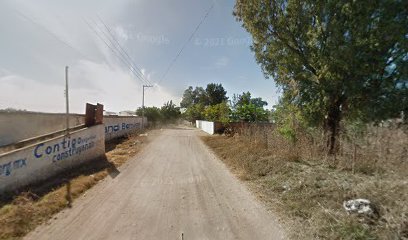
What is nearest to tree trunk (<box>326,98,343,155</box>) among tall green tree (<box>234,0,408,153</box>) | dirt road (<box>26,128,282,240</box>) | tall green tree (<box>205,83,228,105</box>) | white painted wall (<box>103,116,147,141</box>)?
tall green tree (<box>234,0,408,153</box>)

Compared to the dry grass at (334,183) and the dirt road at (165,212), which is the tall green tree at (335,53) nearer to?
the dry grass at (334,183)

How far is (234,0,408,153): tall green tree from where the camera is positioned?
830 centimetres

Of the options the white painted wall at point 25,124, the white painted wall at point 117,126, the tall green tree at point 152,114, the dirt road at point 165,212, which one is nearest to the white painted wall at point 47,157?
the dirt road at point 165,212

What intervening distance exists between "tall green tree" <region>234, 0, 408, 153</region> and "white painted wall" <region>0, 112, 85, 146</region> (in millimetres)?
11436

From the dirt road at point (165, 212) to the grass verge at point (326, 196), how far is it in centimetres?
55

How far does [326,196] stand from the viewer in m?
5.28

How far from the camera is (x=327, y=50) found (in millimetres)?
9078

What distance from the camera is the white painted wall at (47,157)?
598cm

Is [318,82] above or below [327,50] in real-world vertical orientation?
below

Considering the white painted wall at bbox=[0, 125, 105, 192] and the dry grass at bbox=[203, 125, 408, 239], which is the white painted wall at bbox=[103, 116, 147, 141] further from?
the dry grass at bbox=[203, 125, 408, 239]

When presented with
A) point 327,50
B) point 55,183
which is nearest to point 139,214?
point 55,183

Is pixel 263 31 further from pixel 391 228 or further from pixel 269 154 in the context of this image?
pixel 391 228

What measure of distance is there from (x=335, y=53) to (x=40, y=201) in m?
9.93

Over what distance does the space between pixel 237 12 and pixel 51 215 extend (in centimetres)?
1191
